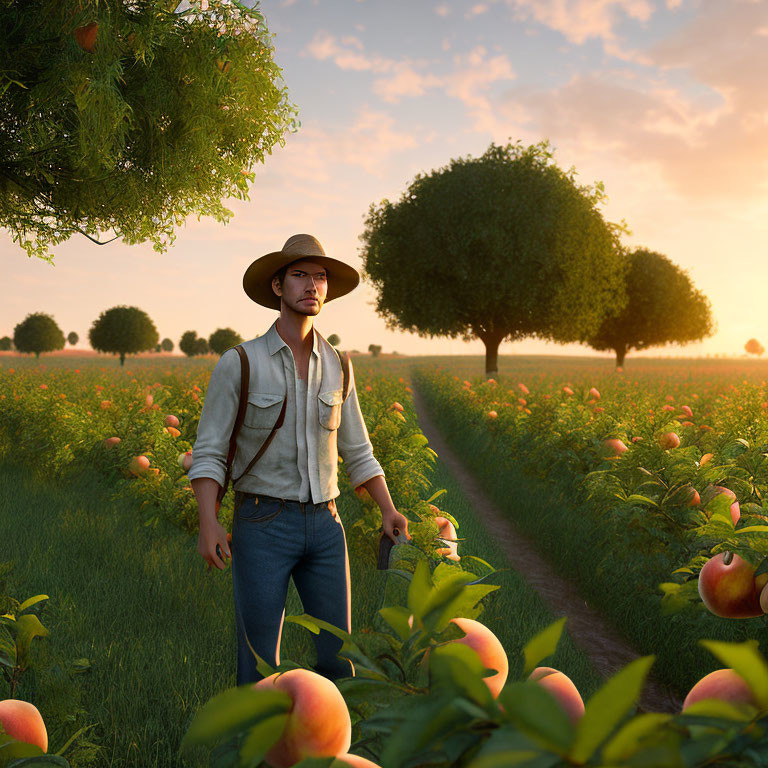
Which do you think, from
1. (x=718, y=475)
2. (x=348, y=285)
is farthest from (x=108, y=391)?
(x=718, y=475)

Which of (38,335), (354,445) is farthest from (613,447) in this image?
(38,335)

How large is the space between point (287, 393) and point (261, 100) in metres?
7.88

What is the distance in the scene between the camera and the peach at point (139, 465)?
639cm

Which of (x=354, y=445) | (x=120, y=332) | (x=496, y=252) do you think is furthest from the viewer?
(x=120, y=332)

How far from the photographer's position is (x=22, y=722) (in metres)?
1.08

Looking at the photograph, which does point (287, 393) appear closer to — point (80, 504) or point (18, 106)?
point (80, 504)

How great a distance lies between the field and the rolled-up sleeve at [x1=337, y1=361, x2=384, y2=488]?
597 millimetres

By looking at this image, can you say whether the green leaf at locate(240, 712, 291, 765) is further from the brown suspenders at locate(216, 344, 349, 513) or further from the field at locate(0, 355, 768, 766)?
the brown suspenders at locate(216, 344, 349, 513)

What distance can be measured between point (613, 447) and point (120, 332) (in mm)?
58404

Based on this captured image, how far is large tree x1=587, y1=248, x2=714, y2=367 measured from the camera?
44.5 meters

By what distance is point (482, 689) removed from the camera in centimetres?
61

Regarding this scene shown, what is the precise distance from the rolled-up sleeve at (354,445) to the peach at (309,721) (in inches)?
73.5

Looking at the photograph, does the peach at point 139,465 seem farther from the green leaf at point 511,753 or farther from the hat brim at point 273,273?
the green leaf at point 511,753

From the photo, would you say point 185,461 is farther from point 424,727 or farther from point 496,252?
point 496,252
